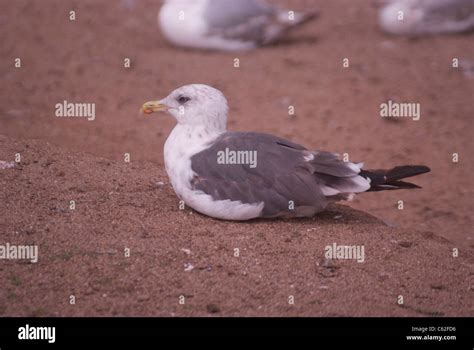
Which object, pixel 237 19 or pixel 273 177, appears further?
pixel 237 19

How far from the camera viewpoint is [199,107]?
5434 millimetres

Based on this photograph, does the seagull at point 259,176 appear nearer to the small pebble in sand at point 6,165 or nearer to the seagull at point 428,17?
the small pebble in sand at point 6,165

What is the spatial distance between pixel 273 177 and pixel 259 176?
9cm

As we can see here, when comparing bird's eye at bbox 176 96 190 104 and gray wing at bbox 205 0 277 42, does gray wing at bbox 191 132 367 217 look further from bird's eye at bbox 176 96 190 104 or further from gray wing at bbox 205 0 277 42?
gray wing at bbox 205 0 277 42

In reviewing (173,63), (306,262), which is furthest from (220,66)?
(306,262)

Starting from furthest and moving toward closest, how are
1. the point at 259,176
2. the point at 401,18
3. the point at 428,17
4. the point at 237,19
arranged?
the point at 428,17, the point at 401,18, the point at 237,19, the point at 259,176

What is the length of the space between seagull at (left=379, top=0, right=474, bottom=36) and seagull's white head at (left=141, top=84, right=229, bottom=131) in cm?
621

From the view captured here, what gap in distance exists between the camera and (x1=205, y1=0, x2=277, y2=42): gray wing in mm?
10383

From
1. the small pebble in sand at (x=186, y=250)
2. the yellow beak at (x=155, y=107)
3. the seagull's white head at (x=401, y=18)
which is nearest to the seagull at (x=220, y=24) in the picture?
the seagull's white head at (x=401, y=18)

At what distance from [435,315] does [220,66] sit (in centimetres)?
598

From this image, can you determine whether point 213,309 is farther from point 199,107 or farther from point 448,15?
point 448,15

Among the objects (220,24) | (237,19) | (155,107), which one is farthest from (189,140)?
(237,19)

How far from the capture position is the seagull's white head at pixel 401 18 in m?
10.9
